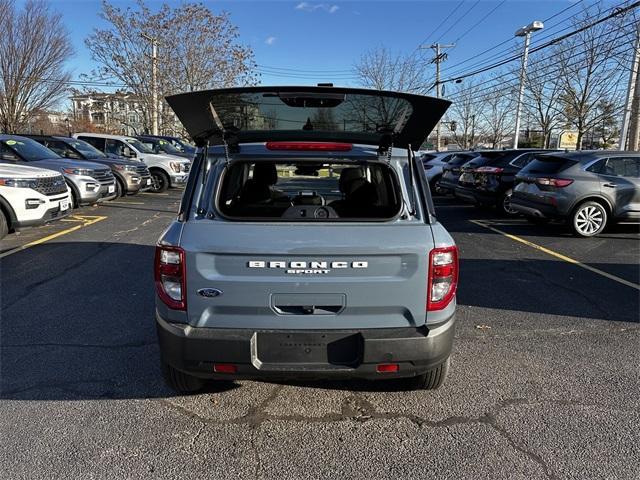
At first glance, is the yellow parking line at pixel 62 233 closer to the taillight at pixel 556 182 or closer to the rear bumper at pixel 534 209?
the rear bumper at pixel 534 209

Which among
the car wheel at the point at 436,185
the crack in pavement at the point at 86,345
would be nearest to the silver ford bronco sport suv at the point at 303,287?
the crack in pavement at the point at 86,345

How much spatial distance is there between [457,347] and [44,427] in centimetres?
309

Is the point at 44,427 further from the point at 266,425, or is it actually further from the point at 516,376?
the point at 516,376

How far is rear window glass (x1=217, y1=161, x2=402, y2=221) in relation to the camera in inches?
124

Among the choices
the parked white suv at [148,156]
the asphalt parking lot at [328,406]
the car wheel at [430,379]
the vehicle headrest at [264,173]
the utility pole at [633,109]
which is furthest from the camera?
the parked white suv at [148,156]

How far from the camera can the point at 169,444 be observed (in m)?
2.66

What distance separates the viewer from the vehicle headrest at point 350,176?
3727 mm

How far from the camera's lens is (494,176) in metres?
11.2

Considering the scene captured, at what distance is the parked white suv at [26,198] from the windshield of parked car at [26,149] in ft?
5.90

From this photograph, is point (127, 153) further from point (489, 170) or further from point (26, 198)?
point (489, 170)

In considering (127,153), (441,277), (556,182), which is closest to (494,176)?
(556,182)

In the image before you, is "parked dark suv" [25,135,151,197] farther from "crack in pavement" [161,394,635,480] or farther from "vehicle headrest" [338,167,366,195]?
"crack in pavement" [161,394,635,480]

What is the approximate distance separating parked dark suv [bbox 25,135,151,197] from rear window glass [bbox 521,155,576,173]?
1048 cm

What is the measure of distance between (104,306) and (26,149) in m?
6.69
